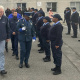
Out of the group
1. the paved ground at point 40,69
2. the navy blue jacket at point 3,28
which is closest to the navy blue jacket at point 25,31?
the navy blue jacket at point 3,28

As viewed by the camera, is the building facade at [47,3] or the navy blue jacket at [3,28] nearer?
the navy blue jacket at [3,28]

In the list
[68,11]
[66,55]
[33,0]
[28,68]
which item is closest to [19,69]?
[28,68]

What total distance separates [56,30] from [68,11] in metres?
7.46

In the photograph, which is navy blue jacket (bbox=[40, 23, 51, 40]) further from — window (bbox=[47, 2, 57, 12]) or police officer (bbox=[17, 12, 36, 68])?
window (bbox=[47, 2, 57, 12])

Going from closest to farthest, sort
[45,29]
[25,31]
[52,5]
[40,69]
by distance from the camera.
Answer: [25,31]
[40,69]
[45,29]
[52,5]

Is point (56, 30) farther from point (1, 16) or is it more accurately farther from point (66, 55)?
point (66, 55)

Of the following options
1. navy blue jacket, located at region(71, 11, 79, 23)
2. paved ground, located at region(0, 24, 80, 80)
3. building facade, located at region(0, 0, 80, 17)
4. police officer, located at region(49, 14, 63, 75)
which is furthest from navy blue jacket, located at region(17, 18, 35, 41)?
building facade, located at region(0, 0, 80, 17)

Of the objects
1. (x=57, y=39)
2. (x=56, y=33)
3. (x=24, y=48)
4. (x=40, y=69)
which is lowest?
(x=40, y=69)

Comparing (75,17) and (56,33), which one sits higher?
(75,17)

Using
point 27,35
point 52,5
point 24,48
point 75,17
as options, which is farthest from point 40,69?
point 52,5

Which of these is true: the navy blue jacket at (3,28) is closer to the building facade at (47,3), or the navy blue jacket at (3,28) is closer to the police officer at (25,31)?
the police officer at (25,31)

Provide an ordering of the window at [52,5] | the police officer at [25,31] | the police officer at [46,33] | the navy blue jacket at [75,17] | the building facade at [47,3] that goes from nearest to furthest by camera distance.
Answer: the police officer at [25,31]
the police officer at [46,33]
the navy blue jacket at [75,17]
the building facade at [47,3]
the window at [52,5]

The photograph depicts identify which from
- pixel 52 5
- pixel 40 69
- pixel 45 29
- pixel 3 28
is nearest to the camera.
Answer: pixel 3 28

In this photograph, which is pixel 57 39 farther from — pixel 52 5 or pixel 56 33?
pixel 52 5
